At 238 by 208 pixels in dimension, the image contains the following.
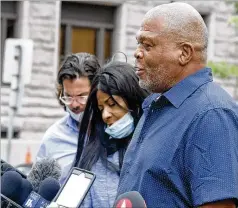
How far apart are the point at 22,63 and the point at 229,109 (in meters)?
9.05

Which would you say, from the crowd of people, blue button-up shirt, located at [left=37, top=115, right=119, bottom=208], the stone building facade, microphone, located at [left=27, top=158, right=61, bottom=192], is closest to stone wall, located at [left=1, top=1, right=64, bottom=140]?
the stone building facade

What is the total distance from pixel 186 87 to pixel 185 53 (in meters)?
0.13

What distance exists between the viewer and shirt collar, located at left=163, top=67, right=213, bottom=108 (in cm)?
342

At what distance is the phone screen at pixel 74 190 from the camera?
11.9ft

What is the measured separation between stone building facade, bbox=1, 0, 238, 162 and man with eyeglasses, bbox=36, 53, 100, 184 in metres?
11.4

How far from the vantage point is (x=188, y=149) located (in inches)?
129

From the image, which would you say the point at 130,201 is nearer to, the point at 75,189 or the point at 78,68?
the point at 75,189

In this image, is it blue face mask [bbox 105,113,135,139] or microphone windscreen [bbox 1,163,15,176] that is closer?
microphone windscreen [bbox 1,163,15,176]

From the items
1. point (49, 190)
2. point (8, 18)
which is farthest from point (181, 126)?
point (8, 18)

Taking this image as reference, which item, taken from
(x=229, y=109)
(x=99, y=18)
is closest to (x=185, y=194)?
(x=229, y=109)

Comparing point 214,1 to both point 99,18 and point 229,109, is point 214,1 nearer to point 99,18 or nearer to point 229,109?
point 99,18

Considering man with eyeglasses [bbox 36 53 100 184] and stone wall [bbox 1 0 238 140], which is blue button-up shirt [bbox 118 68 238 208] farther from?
stone wall [bbox 1 0 238 140]

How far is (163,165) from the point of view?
10.8 ft

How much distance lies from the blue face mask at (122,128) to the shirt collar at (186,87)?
1412mm
